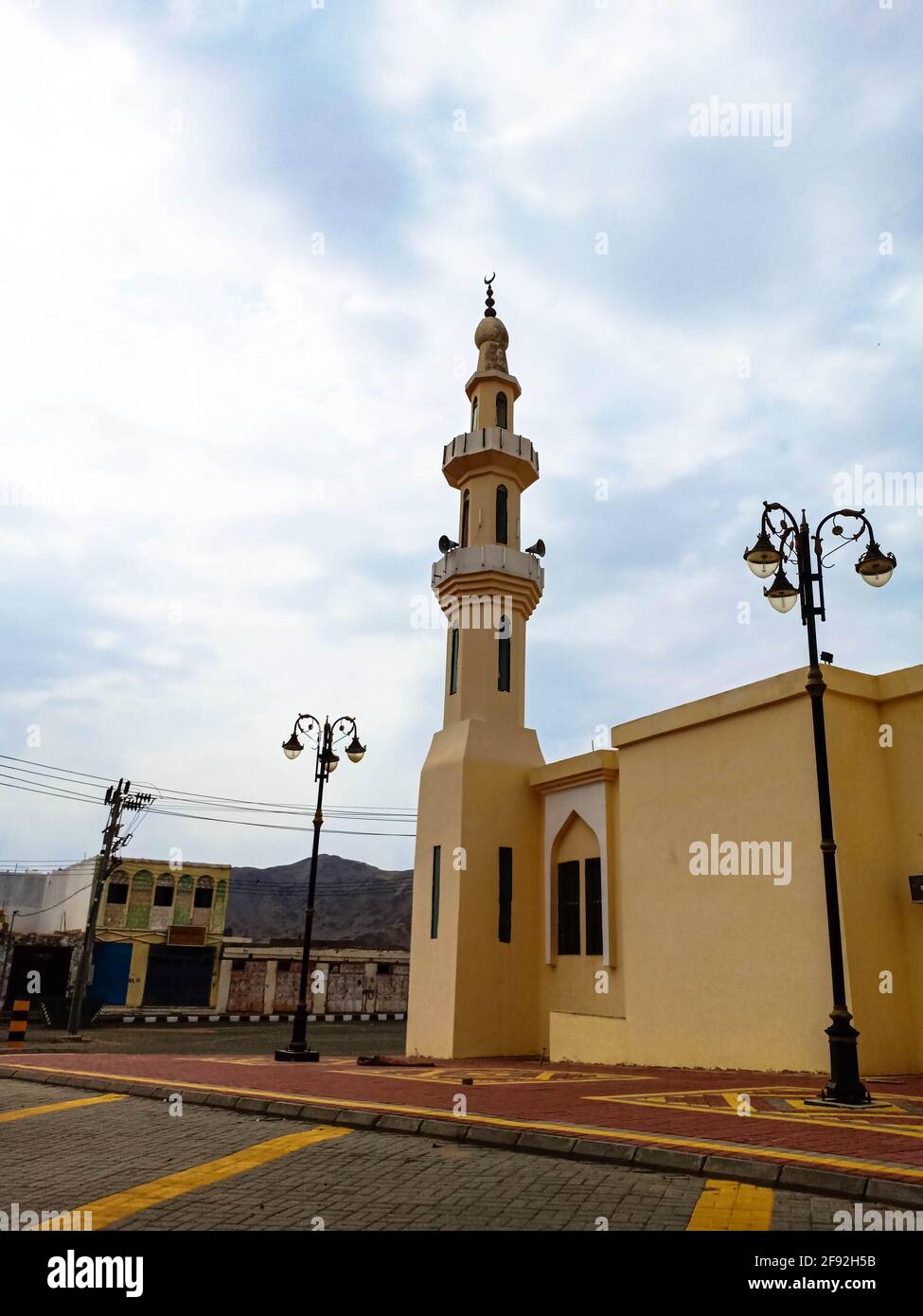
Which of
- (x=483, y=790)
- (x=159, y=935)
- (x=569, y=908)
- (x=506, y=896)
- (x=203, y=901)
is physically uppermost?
(x=483, y=790)

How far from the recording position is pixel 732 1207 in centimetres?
499

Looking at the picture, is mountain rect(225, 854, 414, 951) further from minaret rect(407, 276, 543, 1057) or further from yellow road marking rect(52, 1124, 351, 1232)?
yellow road marking rect(52, 1124, 351, 1232)

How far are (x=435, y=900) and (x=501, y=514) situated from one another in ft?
30.7

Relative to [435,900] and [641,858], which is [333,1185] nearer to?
[641,858]

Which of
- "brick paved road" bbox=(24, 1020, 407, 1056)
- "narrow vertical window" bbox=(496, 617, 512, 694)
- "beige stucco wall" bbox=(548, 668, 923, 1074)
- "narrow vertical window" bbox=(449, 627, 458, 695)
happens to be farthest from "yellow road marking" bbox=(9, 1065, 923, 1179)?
"narrow vertical window" bbox=(496, 617, 512, 694)

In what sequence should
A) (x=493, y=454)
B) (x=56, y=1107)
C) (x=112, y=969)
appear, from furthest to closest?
1. (x=112, y=969)
2. (x=493, y=454)
3. (x=56, y=1107)

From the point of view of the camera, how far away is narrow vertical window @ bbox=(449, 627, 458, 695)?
848 inches

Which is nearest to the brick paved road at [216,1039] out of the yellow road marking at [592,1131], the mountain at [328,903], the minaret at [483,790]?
the minaret at [483,790]

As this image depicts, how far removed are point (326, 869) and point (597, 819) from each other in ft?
349

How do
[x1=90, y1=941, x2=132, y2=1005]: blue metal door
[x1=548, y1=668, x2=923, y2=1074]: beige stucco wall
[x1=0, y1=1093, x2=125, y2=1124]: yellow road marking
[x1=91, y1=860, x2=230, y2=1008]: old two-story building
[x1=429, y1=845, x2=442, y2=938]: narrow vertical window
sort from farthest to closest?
[x1=91, y1=860, x2=230, y2=1008]: old two-story building
[x1=90, y1=941, x2=132, y2=1005]: blue metal door
[x1=429, y1=845, x2=442, y2=938]: narrow vertical window
[x1=548, y1=668, x2=923, y2=1074]: beige stucco wall
[x1=0, y1=1093, x2=125, y2=1124]: yellow road marking

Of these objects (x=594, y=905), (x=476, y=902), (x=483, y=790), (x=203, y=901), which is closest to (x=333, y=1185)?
(x=594, y=905)

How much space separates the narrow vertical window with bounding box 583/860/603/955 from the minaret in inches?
63.9

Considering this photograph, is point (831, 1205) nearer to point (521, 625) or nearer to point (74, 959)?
A: point (521, 625)
